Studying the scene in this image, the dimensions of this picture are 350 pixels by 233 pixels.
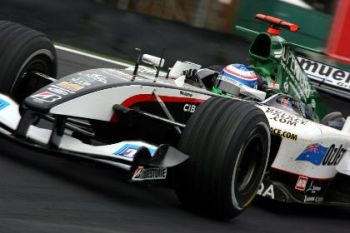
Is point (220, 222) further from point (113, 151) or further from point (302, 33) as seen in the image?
point (302, 33)

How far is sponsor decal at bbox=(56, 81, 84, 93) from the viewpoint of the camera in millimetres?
5734

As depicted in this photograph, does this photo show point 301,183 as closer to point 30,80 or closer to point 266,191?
point 266,191

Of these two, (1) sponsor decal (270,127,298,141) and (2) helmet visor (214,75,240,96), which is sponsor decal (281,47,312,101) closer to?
(2) helmet visor (214,75,240,96)

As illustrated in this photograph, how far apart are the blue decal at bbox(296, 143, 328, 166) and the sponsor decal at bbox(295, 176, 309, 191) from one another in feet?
0.45

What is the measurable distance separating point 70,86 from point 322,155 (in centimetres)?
213

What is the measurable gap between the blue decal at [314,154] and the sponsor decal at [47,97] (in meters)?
1.99

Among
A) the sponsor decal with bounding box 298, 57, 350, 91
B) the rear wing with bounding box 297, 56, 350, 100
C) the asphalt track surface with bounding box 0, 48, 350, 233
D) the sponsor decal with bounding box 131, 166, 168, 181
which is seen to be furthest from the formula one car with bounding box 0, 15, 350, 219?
the sponsor decal with bounding box 298, 57, 350, 91

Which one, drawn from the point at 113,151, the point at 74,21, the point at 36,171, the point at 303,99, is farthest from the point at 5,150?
the point at 74,21

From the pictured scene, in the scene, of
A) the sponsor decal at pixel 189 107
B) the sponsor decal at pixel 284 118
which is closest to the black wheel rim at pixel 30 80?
the sponsor decal at pixel 189 107

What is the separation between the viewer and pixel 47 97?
5.61 meters

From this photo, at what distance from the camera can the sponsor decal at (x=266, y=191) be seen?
6402 mm

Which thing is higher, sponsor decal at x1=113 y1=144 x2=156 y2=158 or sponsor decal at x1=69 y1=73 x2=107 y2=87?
sponsor decal at x1=69 y1=73 x2=107 y2=87

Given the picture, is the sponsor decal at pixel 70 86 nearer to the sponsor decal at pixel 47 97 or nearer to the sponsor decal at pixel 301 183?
the sponsor decal at pixel 47 97

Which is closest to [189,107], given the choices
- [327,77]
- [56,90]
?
[56,90]
